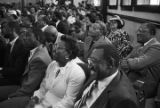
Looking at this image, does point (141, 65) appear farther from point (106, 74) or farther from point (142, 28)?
point (106, 74)

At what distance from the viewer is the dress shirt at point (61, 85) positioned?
8.25 ft

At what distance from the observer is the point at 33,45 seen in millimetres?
3410

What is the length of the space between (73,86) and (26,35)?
1.23 metres

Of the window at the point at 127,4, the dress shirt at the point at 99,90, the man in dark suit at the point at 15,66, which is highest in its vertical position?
the window at the point at 127,4

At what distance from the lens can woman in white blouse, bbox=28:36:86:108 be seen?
2520 millimetres

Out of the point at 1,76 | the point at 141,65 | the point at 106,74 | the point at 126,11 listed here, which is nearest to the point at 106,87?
the point at 106,74

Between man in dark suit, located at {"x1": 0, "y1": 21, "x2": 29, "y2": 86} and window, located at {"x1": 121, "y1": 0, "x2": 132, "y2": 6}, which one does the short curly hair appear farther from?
window, located at {"x1": 121, "y1": 0, "x2": 132, "y2": 6}

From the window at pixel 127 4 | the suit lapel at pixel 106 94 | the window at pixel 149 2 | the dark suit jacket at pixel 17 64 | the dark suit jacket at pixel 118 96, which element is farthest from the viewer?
the window at pixel 127 4

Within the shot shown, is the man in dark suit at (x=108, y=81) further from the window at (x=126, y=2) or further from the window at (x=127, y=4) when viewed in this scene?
the window at (x=126, y=2)

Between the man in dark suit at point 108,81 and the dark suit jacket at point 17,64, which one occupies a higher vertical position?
the man in dark suit at point 108,81

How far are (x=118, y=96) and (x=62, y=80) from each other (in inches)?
38.6

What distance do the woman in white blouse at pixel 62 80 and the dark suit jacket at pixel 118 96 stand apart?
53 centimetres

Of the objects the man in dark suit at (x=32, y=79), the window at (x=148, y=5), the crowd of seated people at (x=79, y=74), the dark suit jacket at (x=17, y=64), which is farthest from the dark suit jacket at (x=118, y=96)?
the window at (x=148, y=5)

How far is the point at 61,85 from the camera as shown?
8.78 ft
